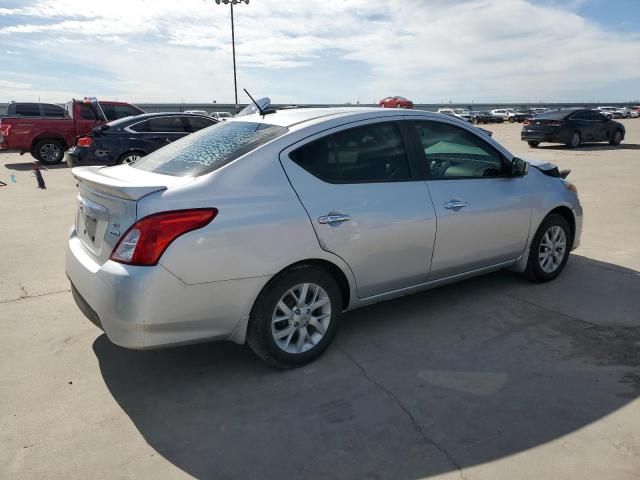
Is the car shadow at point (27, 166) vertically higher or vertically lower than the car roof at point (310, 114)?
lower

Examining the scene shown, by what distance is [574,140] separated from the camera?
18594 millimetres

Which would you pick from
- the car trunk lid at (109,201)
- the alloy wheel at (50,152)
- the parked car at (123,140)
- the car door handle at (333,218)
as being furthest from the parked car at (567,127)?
the car trunk lid at (109,201)

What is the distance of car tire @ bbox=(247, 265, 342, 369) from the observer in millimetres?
3027

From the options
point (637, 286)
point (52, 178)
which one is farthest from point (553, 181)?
point (52, 178)

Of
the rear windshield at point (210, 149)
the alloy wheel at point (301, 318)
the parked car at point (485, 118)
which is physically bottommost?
the alloy wheel at point (301, 318)

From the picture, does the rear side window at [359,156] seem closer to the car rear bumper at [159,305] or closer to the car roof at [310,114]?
the car roof at [310,114]

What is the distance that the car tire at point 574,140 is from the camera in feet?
60.3

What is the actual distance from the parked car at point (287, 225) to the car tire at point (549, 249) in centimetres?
35

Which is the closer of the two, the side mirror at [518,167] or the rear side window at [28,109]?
the side mirror at [518,167]

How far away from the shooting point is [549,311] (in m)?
4.09

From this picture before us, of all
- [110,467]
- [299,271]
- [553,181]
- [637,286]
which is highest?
[553,181]

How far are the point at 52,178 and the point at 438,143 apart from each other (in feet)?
37.4

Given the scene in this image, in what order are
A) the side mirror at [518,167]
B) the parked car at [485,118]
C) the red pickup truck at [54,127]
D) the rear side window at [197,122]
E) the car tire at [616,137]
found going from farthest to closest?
the parked car at [485,118] → the car tire at [616,137] → the red pickup truck at [54,127] → the rear side window at [197,122] → the side mirror at [518,167]

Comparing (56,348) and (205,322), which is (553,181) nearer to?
(205,322)
